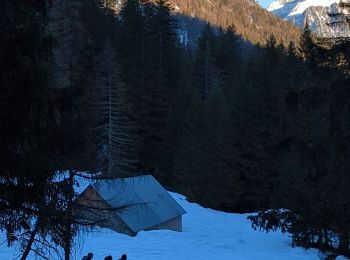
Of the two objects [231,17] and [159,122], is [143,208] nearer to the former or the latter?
[159,122]

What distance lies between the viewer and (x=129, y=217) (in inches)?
1005

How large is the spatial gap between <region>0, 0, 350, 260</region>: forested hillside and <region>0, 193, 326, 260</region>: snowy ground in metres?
1.86

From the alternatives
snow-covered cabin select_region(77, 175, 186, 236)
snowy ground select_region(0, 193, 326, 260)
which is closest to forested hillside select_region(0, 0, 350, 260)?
snow-covered cabin select_region(77, 175, 186, 236)

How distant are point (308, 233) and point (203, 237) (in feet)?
52.4

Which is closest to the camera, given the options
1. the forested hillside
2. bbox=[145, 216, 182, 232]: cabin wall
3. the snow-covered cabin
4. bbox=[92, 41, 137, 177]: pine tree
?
the forested hillside

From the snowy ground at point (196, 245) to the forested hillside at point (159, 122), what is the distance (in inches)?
73.2

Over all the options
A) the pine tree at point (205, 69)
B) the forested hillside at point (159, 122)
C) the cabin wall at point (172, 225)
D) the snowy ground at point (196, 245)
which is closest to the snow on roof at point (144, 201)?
Answer: the cabin wall at point (172, 225)

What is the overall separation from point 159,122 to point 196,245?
20404 millimetres

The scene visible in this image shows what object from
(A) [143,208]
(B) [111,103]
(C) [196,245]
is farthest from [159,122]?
(C) [196,245]

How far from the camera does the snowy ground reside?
2003cm

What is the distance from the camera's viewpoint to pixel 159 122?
145ft

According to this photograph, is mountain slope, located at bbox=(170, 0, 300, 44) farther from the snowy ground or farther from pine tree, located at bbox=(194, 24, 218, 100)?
the snowy ground

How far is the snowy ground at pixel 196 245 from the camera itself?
20.0 m

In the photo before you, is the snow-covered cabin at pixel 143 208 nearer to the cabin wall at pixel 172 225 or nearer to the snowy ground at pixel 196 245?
the cabin wall at pixel 172 225
